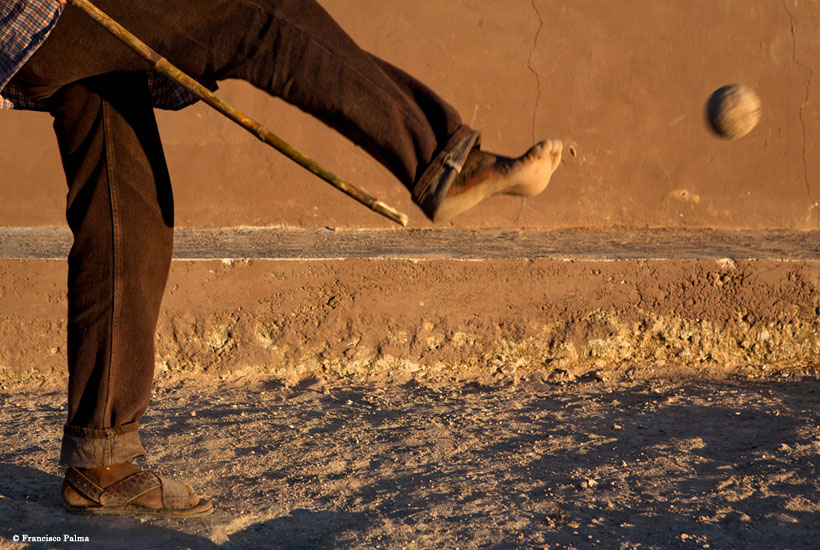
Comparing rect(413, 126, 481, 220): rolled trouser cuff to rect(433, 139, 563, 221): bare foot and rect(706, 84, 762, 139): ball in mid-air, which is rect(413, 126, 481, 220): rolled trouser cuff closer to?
rect(433, 139, 563, 221): bare foot

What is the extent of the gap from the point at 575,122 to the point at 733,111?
1712 millimetres

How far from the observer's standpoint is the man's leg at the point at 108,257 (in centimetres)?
164

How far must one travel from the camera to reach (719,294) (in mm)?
2939

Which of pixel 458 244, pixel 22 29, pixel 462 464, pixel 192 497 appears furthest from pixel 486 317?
pixel 22 29

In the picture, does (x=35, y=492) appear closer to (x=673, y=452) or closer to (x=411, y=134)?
(x=411, y=134)

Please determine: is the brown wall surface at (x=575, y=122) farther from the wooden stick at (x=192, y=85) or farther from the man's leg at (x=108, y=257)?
the wooden stick at (x=192, y=85)

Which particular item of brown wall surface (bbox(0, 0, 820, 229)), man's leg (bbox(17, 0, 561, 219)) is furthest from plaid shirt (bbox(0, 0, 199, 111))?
Result: brown wall surface (bbox(0, 0, 820, 229))

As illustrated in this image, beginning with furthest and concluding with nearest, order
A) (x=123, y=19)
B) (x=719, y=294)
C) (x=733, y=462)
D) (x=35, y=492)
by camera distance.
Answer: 1. (x=719, y=294)
2. (x=733, y=462)
3. (x=35, y=492)
4. (x=123, y=19)

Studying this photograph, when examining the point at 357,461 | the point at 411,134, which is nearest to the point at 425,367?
the point at 357,461

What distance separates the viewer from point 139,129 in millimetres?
1686

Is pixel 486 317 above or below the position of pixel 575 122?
below

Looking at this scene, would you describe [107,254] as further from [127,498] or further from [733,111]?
[733,111]

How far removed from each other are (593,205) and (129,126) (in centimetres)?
293

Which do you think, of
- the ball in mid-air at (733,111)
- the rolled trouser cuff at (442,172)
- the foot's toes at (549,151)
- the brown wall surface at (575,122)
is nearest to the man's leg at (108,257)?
the rolled trouser cuff at (442,172)
